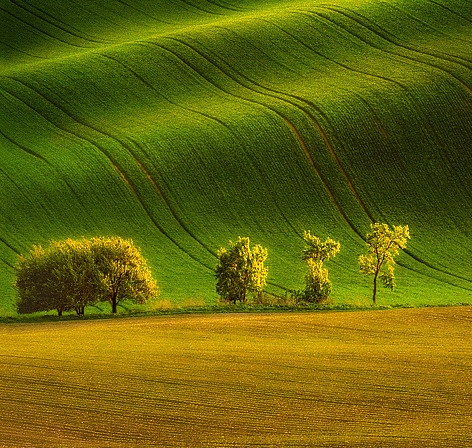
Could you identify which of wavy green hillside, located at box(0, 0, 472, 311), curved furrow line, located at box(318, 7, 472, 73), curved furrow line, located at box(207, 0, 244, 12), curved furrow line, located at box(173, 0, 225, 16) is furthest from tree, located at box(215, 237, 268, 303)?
curved furrow line, located at box(207, 0, 244, 12)

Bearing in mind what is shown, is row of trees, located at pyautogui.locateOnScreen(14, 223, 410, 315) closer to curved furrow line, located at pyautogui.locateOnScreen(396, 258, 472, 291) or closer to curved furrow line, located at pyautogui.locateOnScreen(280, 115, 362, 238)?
curved furrow line, located at pyautogui.locateOnScreen(396, 258, 472, 291)

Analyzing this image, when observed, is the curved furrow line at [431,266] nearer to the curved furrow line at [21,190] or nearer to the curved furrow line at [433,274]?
the curved furrow line at [433,274]

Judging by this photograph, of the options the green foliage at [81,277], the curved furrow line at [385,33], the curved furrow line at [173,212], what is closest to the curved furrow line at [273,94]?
the curved furrow line at [173,212]

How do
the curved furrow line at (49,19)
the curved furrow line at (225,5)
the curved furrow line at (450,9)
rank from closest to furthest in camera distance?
1. the curved furrow line at (450,9)
2. the curved furrow line at (49,19)
3. the curved furrow line at (225,5)

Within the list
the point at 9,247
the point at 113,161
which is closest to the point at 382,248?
the point at 9,247

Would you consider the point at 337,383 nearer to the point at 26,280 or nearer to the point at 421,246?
the point at 26,280

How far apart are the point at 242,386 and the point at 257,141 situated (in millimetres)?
47067

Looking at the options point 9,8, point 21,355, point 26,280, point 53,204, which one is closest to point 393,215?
point 53,204

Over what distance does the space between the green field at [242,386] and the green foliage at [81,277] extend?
29.7 ft

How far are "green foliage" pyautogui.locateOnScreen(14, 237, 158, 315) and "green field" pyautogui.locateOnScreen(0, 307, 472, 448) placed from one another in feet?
29.7

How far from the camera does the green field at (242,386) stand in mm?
23062

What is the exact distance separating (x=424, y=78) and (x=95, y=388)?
58205 mm

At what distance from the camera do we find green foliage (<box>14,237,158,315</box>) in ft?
162

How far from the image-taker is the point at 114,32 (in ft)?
335
